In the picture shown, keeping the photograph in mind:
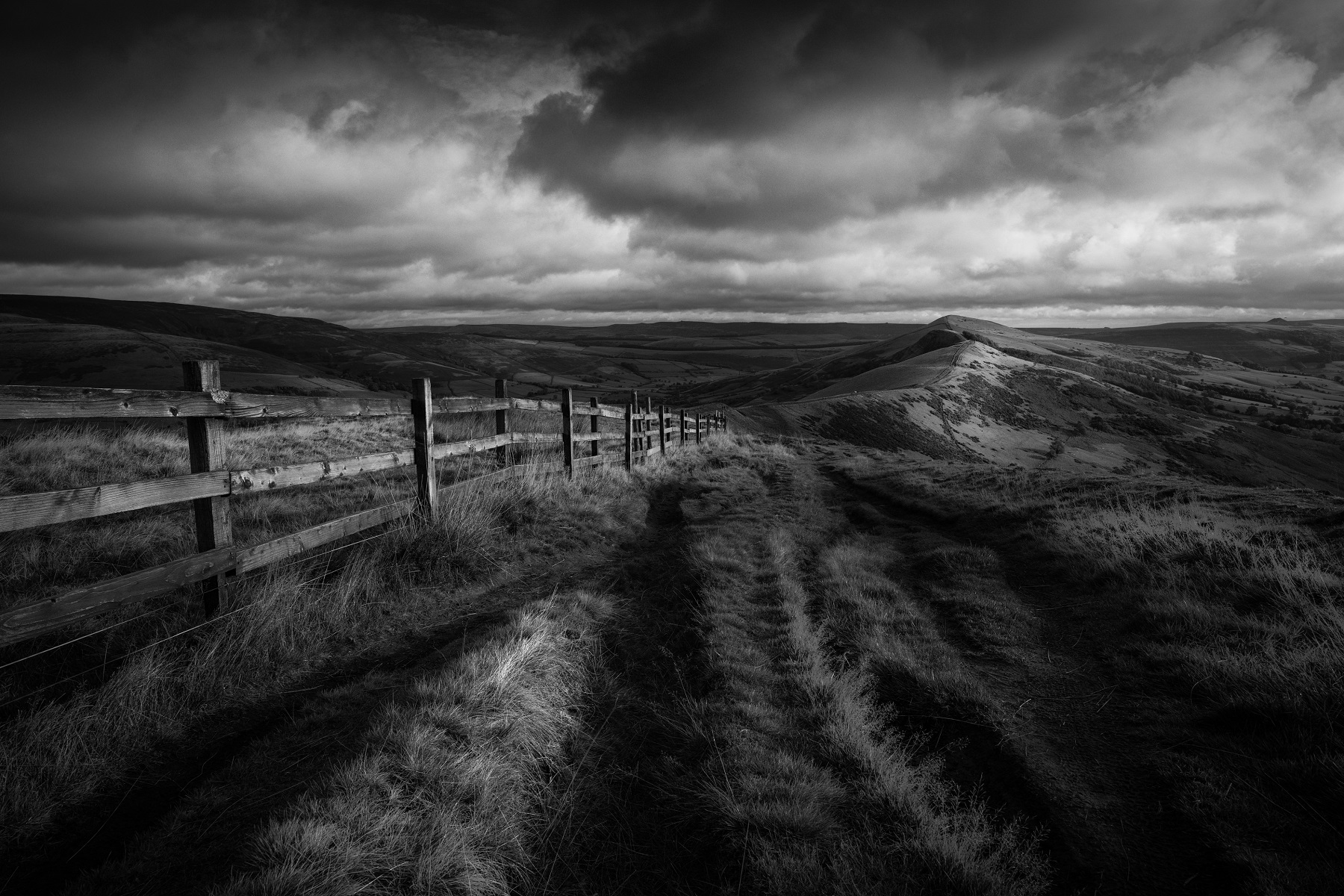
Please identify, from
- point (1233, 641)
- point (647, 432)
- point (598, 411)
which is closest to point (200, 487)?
point (1233, 641)

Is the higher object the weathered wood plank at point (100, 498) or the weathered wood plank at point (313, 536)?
the weathered wood plank at point (100, 498)

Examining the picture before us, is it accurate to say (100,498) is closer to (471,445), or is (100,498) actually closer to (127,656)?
(127,656)

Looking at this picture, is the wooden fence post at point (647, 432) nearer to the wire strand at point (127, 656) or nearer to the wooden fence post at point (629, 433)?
the wooden fence post at point (629, 433)

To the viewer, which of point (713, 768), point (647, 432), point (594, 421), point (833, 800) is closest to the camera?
point (833, 800)

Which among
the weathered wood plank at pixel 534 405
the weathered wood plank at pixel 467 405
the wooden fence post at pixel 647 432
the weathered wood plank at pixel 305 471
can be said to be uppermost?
the weathered wood plank at pixel 467 405

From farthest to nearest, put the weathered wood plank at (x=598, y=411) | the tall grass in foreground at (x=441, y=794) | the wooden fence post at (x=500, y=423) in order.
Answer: the weathered wood plank at (x=598, y=411), the wooden fence post at (x=500, y=423), the tall grass in foreground at (x=441, y=794)

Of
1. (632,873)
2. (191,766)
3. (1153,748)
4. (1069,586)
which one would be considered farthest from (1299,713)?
(191,766)

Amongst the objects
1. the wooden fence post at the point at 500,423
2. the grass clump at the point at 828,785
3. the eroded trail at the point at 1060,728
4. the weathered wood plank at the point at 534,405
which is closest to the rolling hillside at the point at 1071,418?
the weathered wood plank at the point at 534,405

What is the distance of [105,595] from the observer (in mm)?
3951

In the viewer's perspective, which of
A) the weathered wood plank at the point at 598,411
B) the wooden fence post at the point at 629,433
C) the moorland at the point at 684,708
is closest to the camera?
the moorland at the point at 684,708

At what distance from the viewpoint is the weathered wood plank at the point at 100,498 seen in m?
3.57

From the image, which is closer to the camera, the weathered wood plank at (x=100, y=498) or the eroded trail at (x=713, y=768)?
the eroded trail at (x=713, y=768)

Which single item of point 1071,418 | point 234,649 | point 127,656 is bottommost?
point 1071,418

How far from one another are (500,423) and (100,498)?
7110mm
